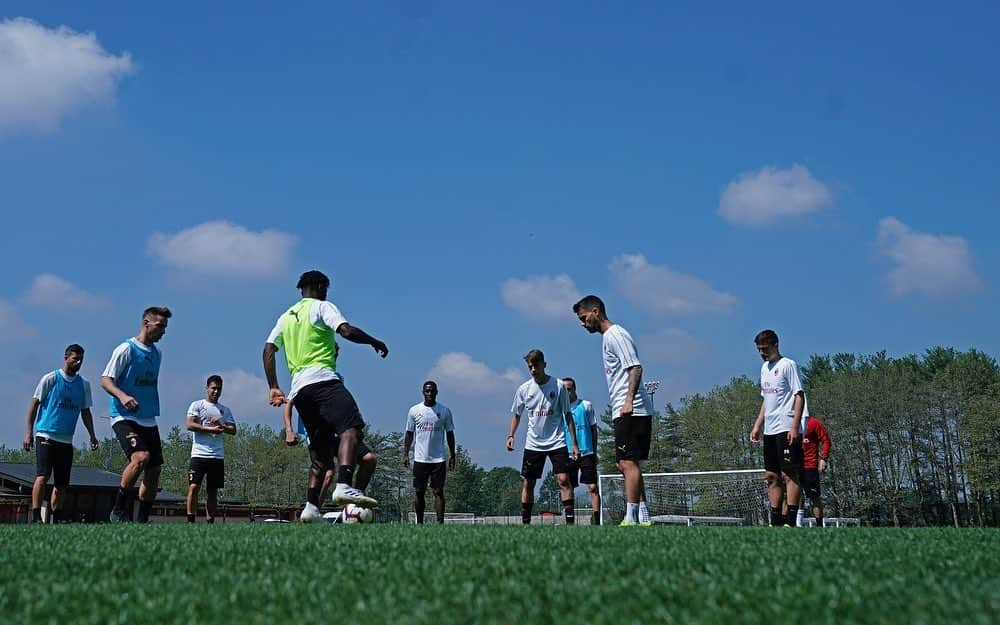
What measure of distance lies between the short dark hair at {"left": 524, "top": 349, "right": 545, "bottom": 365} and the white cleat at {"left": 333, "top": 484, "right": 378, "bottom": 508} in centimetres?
422

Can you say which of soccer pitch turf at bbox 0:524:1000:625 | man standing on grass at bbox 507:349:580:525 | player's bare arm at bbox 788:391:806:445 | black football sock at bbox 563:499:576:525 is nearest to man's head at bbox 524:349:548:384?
man standing on grass at bbox 507:349:580:525

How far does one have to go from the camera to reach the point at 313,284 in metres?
7.88

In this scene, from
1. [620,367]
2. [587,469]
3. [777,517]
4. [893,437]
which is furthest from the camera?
[893,437]

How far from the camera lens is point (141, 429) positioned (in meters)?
8.95

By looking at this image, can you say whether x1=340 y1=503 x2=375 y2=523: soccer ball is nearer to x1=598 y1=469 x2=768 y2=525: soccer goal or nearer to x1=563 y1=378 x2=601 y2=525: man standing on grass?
x1=563 y1=378 x2=601 y2=525: man standing on grass

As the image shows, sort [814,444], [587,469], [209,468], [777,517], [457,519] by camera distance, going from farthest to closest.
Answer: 1. [457,519]
2. [587,469]
3. [814,444]
4. [209,468]
5. [777,517]

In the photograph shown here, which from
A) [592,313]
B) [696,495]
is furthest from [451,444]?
[696,495]

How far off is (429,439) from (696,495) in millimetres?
25476

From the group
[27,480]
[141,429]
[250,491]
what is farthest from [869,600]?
[250,491]

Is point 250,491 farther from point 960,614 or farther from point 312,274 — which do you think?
point 960,614

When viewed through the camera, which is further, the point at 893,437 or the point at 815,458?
the point at 893,437

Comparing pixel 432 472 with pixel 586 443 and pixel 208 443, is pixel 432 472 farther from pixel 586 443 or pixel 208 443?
pixel 208 443

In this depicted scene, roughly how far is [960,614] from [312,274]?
6.54 metres

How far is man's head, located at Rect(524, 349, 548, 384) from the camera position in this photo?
1111 centimetres
